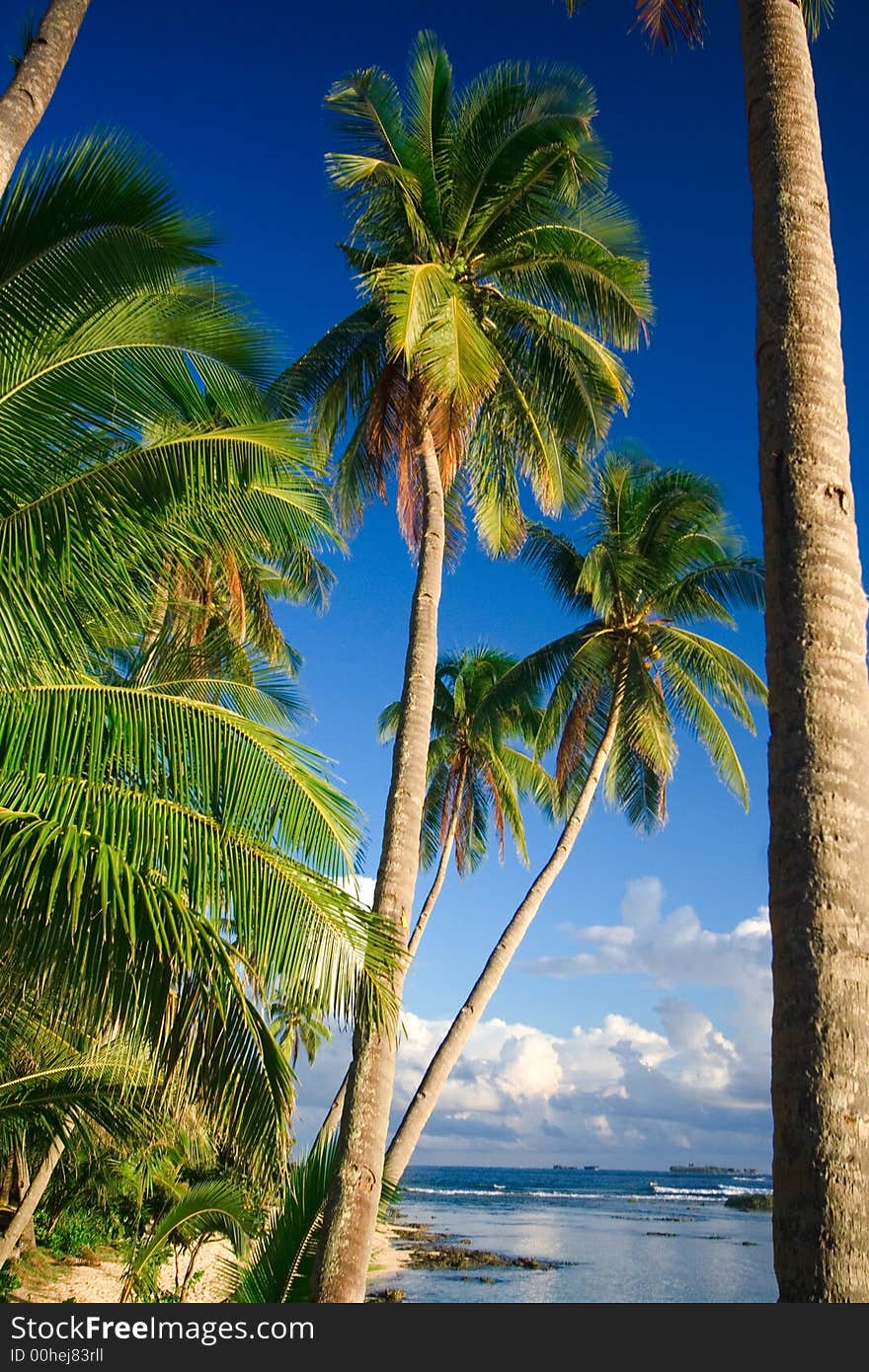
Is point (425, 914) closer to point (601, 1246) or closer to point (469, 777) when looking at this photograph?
point (469, 777)

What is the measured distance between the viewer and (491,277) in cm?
1223

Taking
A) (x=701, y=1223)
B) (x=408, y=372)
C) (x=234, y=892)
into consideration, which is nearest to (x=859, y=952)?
(x=234, y=892)

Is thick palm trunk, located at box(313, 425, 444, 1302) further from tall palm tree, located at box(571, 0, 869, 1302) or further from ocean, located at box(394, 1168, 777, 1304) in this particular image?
tall palm tree, located at box(571, 0, 869, 1302)

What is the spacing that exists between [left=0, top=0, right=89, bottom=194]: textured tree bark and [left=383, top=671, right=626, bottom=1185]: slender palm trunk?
8.85 metres

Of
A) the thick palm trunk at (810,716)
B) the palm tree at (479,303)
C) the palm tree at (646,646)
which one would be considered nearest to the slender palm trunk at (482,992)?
the palm tree at (646,646)

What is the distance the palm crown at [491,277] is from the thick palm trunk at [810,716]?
22.1ft

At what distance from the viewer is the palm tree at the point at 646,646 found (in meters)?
17.9

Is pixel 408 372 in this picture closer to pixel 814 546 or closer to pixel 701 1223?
pixel 814 546

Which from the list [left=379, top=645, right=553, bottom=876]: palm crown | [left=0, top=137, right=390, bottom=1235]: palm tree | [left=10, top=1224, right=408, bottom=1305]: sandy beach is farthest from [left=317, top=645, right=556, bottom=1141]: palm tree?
[left=0, top=137, right=390, bottom=1235]: palm tree

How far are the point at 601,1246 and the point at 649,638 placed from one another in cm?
3141

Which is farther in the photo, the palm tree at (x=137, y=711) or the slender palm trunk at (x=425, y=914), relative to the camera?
the slender palm trunk at (x=425, y=914)

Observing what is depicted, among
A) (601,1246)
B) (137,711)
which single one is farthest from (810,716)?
(601,1246)

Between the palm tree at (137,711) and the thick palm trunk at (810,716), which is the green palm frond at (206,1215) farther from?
the thick palm trunk at (810,716)

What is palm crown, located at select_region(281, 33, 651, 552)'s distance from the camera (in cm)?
1178
